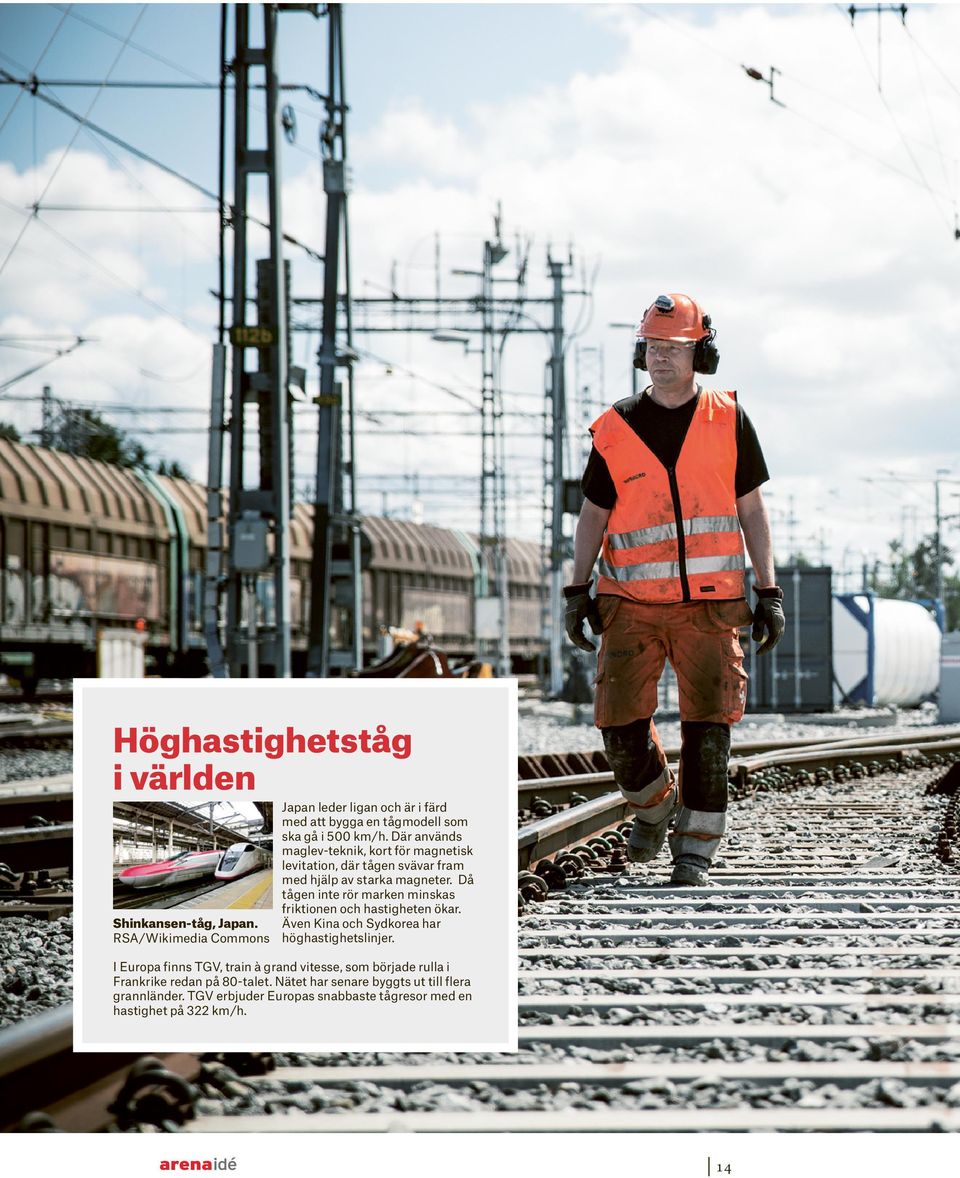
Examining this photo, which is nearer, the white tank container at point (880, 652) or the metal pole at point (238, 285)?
the metal pole at point (238, 285)

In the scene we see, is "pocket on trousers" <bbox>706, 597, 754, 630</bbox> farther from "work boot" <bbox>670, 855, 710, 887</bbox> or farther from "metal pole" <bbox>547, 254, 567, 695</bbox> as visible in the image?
"metal pole" <bbox>547, 254, 567, 695</bbox>

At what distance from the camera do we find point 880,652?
22.5 meters

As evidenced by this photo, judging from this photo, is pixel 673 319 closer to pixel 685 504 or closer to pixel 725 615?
pixel 685 504

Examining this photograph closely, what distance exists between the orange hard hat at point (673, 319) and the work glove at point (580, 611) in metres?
0.61

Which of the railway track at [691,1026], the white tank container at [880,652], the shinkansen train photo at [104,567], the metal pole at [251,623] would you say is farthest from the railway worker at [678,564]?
the white tank container at [880,652]

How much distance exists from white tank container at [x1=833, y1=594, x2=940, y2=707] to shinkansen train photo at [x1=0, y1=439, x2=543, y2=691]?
6.99 m

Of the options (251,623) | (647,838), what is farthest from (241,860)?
(251,623)

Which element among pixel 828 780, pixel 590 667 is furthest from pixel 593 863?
pixel 590 667

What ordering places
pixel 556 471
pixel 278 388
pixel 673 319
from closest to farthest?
1. pixel 673 319
2. pixel 278 388
3. pixel 556 471

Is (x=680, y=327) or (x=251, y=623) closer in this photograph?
(x=680, y=327)

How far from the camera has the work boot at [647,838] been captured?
4.02m

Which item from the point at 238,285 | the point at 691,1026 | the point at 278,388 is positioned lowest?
the point at 691,1026

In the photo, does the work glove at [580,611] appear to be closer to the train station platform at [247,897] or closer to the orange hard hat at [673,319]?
the orange hard hat at [673,319]

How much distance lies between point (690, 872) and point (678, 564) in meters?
0.78
